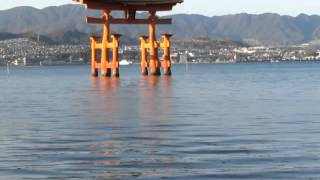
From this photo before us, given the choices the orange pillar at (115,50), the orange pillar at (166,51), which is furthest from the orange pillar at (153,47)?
the orange pillar at (115,50)

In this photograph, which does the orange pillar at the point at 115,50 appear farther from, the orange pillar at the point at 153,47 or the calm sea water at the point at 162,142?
the calm sea water at the point at 162,142

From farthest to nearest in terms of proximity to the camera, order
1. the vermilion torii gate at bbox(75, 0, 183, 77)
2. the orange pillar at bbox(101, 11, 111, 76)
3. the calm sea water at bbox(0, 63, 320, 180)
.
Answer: the orange pillar at bbox(101, 11, 111, 76), the vermilion torii gate at bbox(75, 0, 183, 77), the calm sea water at bbox(0, 63, 320, 180)

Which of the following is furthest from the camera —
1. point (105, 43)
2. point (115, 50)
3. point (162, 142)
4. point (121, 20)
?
point (105, 43)

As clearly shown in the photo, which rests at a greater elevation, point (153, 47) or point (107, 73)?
point (153, 47)

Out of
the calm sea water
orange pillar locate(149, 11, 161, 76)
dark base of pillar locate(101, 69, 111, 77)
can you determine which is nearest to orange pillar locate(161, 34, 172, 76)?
orange pillar locate(149, 11, 161, 76)

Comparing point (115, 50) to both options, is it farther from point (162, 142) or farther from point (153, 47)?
point (162, 142)

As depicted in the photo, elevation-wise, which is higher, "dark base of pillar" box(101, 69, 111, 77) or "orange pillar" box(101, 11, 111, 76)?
"orange pillar" box(101, 11, 111, 76)

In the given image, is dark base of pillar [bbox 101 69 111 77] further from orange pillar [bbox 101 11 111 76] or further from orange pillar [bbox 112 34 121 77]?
orange pillar [bbox 112 34 121 77]

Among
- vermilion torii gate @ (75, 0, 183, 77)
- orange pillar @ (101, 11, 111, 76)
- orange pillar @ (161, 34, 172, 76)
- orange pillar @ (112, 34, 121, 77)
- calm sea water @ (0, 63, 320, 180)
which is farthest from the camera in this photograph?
orange pillar @ (161, 34, 172, 76)

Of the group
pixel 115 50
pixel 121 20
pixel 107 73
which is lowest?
pixel 107 73

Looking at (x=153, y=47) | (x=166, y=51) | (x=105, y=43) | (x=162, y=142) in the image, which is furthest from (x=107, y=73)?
(x=162, y=142)

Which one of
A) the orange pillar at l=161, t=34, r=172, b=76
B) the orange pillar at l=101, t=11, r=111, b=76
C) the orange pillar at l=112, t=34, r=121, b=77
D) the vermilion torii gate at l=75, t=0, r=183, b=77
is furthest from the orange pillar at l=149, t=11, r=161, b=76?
the orange pillar at l=101, t=11, r=111, b=76

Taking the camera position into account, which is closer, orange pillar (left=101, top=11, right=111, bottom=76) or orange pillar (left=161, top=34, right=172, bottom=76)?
orange pillar (left=101, top=11, right=111, bottom=76)

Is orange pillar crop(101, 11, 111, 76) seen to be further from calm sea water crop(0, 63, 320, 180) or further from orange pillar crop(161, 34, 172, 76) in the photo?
calm sea water crop(0, 63, 320, 180)
